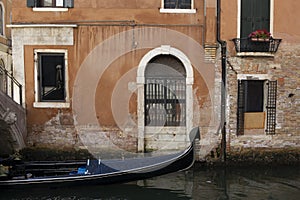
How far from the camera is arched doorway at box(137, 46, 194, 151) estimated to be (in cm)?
626

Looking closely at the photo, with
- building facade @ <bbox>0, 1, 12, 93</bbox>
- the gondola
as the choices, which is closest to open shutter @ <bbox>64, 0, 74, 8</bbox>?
the gondola

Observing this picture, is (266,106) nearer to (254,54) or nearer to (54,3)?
(254,54)

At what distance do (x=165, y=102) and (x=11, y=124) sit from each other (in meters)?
2.71

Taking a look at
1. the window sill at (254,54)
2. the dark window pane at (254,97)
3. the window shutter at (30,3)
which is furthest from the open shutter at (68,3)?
the dark window pane at (254,97)

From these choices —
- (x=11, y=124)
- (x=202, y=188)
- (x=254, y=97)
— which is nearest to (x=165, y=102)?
(x=254, y=97)

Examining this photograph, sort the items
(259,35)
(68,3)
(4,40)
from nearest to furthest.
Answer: (259,35) < (68,3) < (4,40)

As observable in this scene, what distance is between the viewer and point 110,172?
5.04 meters

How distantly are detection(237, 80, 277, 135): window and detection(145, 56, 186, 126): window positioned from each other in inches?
41.4

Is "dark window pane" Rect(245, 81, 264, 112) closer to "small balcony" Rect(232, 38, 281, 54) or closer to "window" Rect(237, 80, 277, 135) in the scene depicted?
"window" Rect(237, 80, 277, 135)

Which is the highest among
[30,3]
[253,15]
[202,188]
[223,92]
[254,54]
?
[30,3]

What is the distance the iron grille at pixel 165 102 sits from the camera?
6367mm

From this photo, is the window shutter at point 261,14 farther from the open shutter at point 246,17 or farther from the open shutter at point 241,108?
the open shutter at point 241,108

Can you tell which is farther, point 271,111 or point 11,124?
point 271,111

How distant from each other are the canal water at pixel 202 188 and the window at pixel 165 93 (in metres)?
1.05
